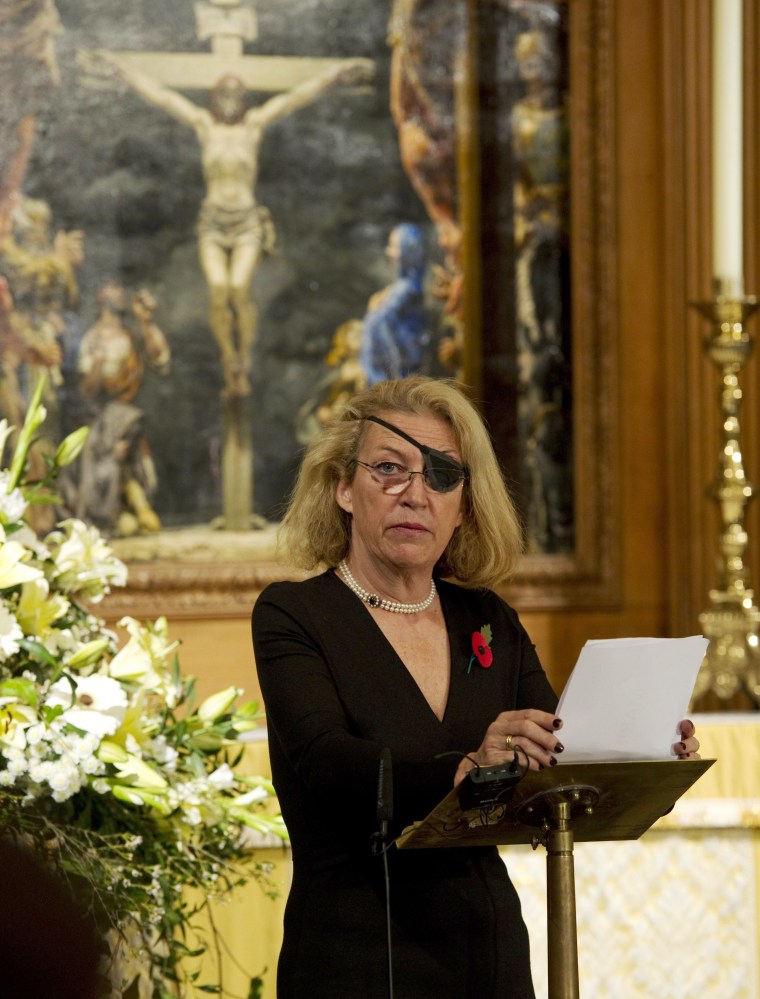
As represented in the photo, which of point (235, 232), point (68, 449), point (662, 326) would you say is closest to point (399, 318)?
point (235, 232)

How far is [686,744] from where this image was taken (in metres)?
2.08

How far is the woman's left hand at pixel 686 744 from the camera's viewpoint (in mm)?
2064

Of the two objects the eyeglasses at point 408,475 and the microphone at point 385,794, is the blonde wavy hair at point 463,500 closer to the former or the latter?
the eyeglasses at point 408,475

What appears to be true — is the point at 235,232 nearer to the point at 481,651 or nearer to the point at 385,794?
the point at 481,651

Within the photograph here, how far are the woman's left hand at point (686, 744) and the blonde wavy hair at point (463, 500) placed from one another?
59cm

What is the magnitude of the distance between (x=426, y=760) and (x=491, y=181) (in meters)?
3.12

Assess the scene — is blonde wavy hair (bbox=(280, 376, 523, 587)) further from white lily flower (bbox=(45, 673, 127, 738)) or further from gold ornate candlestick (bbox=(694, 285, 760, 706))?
gold ornate candlestick (bbox=(694, 285, 760, 706))

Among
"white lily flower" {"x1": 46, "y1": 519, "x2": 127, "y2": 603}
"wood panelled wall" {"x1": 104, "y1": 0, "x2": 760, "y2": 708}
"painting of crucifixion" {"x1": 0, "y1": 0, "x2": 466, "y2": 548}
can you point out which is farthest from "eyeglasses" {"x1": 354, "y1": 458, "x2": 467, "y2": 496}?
"wood panelled wall" {"x1": 104, "y1": 0, "x2": 760, "y2": 708}

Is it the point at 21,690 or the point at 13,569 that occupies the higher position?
the point at 13,569

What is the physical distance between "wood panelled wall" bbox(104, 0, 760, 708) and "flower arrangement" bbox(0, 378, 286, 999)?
7.61ft

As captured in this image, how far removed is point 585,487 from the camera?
4.84 meters

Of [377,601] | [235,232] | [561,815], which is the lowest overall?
[561,815]

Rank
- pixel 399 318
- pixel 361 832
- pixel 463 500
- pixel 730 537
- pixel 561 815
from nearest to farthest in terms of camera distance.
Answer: pixel 561 815 → pixel 361 832 → pixel 463 500 → pixel 730 537 → pixel 399 318

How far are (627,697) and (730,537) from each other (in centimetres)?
233
